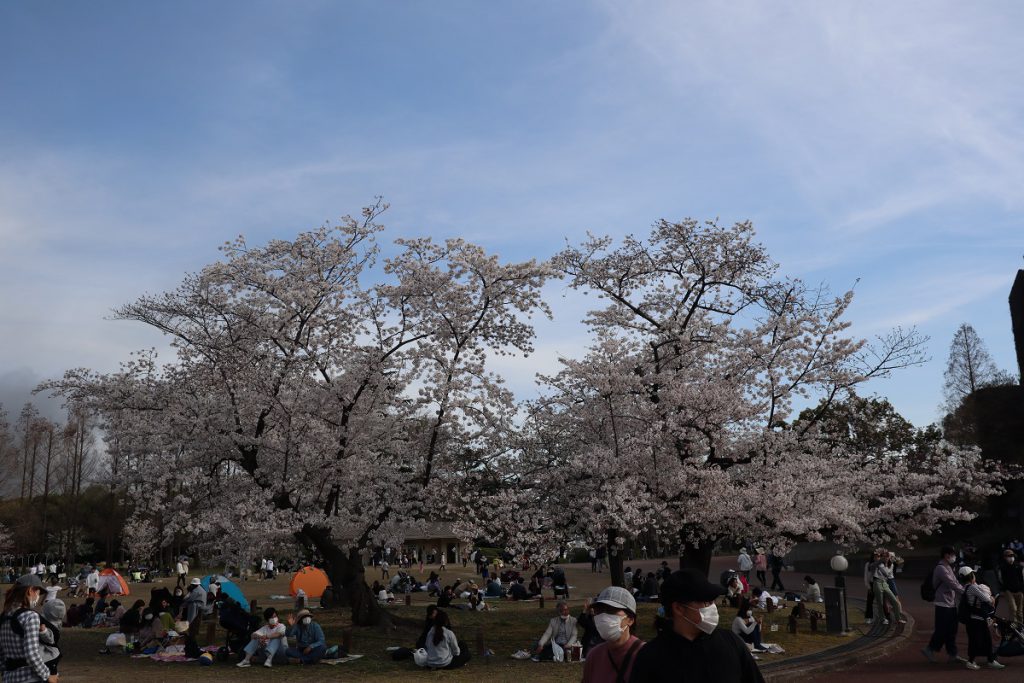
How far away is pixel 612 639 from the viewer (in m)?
5.00

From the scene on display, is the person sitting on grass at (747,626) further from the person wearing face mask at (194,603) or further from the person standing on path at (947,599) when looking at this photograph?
the person wearing face mask at (194,603)

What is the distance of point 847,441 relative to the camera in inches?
887

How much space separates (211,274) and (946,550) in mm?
14761

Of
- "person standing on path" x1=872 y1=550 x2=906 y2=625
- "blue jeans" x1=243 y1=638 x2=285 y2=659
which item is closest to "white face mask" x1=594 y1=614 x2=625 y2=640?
"blue jeans" x1=243 y1=638 x2=285 y2=659

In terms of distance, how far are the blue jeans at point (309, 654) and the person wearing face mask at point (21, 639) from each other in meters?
8.28

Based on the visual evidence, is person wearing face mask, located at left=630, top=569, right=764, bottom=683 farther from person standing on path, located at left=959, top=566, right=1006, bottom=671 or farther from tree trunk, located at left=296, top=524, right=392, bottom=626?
tree trunk, located at left=296, top=524, right=392, bottom=626

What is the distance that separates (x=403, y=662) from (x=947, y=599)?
30.1 ft

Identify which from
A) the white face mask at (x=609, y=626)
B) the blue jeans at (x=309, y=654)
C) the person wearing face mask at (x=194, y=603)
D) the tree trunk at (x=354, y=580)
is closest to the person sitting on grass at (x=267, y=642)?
the blue jeans at (x=309, y=654)

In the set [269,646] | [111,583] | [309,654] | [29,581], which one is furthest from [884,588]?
[111,583]

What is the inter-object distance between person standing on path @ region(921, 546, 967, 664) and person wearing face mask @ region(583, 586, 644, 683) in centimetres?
969

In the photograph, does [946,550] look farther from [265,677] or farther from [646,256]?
[265,677]

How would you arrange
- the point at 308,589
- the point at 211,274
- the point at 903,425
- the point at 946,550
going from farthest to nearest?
the point at 903,425 < the point at 308,589 < the point at 211,274 < the point at 946,550

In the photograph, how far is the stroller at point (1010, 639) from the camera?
1292 cm

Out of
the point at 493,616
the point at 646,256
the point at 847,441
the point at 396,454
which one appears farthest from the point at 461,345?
the point at 847,441
